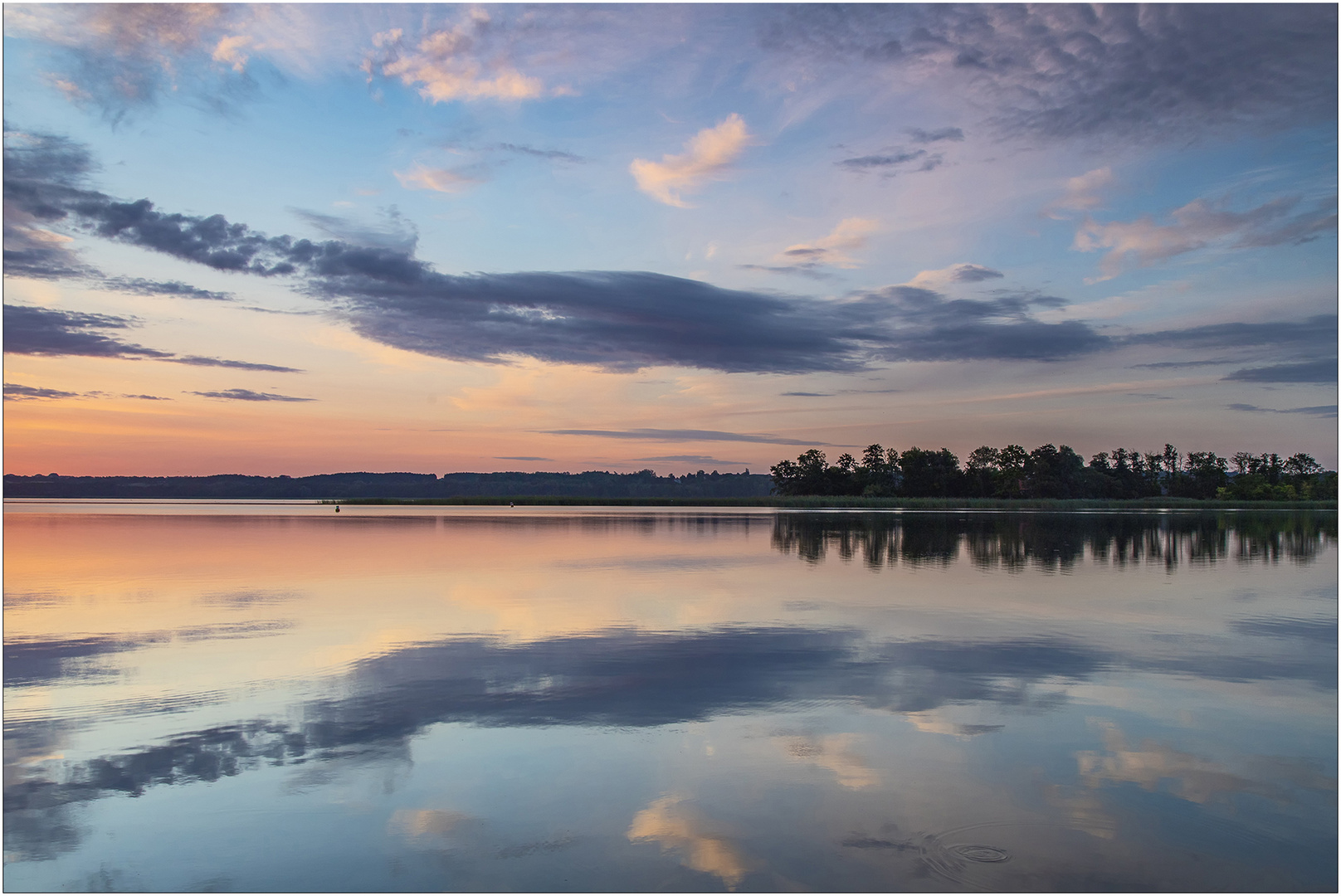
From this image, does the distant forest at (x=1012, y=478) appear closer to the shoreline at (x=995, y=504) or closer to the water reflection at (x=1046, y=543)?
the shoreline at (x=995, y=504)

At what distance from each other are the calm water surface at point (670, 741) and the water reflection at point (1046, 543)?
8864 millimetres

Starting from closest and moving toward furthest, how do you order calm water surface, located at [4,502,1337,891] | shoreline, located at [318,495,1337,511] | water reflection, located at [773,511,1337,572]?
calm water surface, located at [4,502,1337,891] → water reflection, located at [773,511,1337,572] → shoreline, located at [318,495,1337,511]

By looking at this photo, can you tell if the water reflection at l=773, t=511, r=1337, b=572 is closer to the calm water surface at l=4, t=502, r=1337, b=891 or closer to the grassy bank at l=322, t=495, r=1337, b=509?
the calm water surface at l=4, t=502, r=1337, b=891

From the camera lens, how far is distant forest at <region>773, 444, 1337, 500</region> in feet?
434

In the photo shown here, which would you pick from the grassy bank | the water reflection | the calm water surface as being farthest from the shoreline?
the calm water surface

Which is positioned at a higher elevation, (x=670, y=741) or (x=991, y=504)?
(x=670, y=741)

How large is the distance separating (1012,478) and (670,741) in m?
137

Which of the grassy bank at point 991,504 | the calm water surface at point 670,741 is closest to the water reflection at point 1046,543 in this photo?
the calm water surface at point 670,741

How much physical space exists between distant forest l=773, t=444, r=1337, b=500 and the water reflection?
82.1 meters

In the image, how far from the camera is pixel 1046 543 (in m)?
33.6

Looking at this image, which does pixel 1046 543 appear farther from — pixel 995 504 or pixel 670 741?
pixel 995 504

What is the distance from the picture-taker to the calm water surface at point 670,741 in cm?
537

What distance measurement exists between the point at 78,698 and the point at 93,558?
2015 centimetres

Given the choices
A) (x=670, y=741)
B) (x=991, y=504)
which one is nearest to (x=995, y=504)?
(x=991, y=504)
